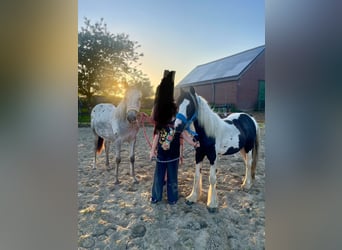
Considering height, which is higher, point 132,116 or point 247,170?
point 132,116

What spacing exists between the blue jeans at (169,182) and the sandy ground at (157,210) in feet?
0.08

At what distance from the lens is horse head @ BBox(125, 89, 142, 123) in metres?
0.92

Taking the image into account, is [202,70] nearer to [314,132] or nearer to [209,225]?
[314,132]

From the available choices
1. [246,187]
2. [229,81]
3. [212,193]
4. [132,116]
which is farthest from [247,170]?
[132,116]

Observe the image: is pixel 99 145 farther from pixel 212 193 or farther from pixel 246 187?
pixel 246 187

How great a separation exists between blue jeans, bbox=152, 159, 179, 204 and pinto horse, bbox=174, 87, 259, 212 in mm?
72

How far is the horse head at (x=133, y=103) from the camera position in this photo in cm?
92

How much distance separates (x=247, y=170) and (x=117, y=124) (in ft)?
2.10

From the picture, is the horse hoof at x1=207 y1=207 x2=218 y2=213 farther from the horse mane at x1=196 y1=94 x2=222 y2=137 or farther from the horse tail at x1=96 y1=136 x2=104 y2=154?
the horse tail at x1=96 y1=136 x2=104 y2=154

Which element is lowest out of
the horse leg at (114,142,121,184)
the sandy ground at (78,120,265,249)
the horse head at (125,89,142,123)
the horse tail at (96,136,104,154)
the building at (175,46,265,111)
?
the sandy ground at (78,120,265,249)

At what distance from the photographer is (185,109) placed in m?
0.92

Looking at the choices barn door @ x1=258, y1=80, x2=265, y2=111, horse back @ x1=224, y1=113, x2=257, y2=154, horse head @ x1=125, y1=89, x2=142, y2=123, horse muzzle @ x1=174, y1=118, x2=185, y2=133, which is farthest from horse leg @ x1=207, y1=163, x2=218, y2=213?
horse head @ x1=125, y1=89, x2=142, y2=123

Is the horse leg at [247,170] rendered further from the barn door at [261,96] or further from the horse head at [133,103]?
the horse head at [133,103]

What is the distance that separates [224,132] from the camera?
3.18 feet
